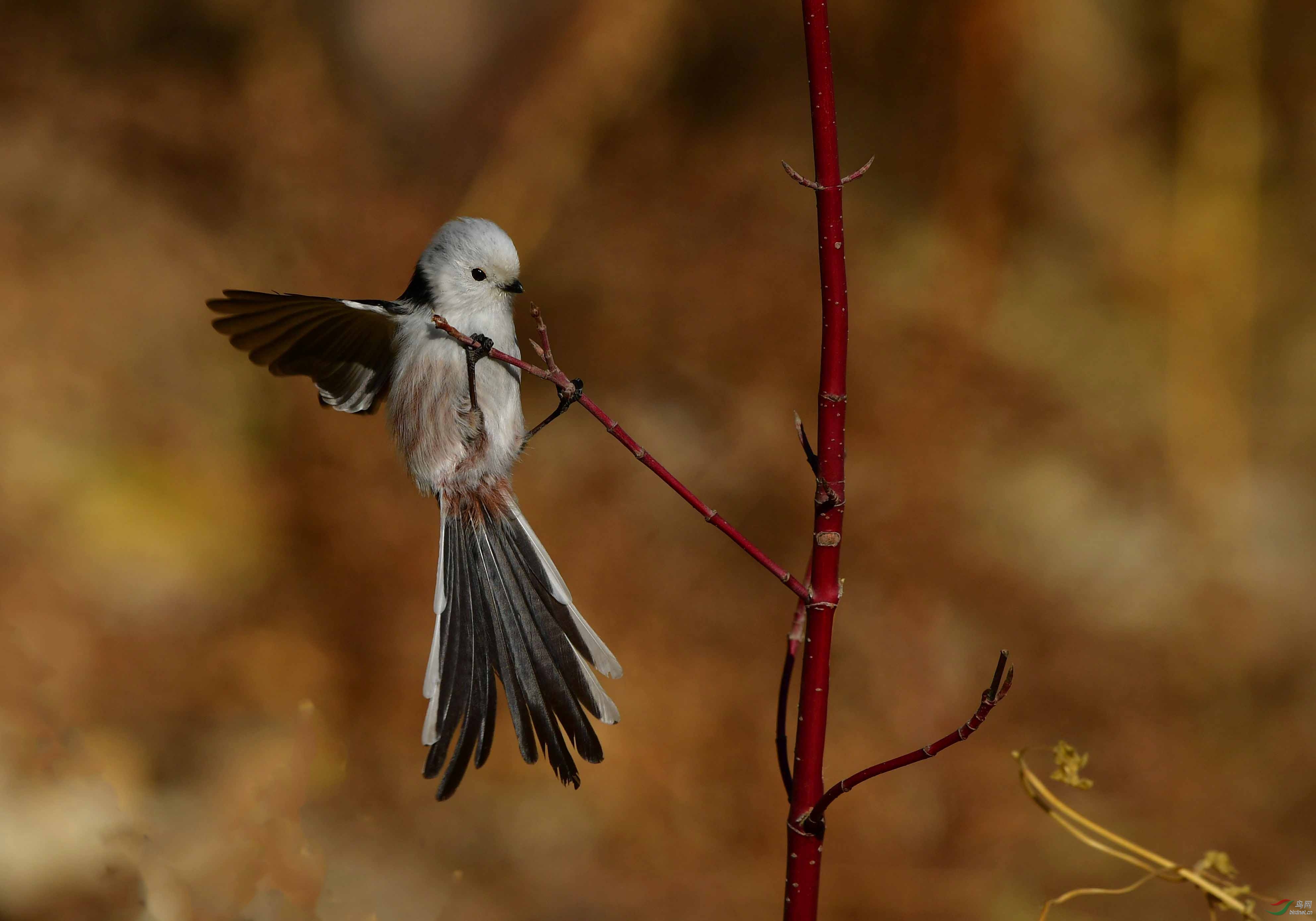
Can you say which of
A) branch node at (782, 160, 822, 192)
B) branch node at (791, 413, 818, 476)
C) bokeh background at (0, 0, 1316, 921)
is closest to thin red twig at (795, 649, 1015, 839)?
branch node at (791, 413, 818, 476)

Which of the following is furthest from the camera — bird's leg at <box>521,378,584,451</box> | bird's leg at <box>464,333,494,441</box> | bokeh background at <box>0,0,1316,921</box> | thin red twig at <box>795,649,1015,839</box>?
bokeh background at <box>0,0,1316,921</box>

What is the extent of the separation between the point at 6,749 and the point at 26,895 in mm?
Result: 175

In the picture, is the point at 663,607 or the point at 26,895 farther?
the point at 663,607

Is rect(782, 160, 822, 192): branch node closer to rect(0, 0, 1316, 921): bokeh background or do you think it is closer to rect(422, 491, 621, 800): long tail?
rect(422, 491, 621, 800): long tail

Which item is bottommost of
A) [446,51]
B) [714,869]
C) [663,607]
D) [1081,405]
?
[714,869]

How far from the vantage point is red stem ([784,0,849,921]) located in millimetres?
435

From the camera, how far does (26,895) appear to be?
108 cm

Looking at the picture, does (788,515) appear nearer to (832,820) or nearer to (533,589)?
(832,820)

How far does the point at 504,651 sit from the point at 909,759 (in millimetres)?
331

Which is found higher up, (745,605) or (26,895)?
(745,605)

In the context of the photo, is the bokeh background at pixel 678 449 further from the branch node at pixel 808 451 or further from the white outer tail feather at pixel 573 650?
the branch node at pixel 808 451

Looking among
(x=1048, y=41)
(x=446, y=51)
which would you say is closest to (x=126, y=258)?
(x=446, y=51)

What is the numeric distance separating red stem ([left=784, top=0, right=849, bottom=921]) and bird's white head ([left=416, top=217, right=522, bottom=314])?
319mm

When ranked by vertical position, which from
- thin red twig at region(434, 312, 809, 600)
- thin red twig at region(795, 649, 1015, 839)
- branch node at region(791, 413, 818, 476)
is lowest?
thin red twig at region(795, 649, 1015, 839)
